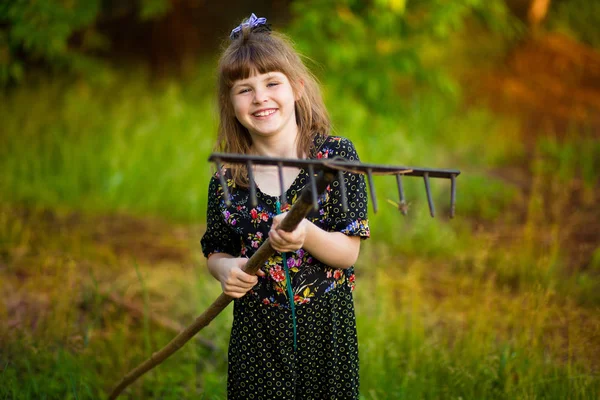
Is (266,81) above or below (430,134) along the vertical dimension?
below

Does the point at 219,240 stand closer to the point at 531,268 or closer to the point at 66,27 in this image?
the point at 531,268

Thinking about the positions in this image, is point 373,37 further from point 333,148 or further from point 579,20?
point 333,148

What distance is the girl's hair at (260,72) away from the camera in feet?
6.30

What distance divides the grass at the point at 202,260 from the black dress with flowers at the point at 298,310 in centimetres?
75

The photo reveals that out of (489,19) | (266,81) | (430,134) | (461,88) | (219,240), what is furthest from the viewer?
(461,88)

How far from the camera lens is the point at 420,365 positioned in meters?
2.84

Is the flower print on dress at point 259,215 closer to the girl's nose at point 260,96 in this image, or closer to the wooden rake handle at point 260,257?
the wooden rake handle at point 260,257

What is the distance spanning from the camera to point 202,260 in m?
4.26

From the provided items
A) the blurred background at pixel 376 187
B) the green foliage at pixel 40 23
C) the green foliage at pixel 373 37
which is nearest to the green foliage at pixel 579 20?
the blurred background at pixel 376 187

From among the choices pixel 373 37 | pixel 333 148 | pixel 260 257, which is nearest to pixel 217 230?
pixel 260 257

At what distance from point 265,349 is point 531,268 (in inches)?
87.4

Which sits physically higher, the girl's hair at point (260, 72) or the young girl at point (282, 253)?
the girl's hair at point (260, 72)

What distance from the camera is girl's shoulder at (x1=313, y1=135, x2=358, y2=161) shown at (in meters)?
1.94

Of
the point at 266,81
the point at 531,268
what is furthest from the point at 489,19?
the point at 266,81
